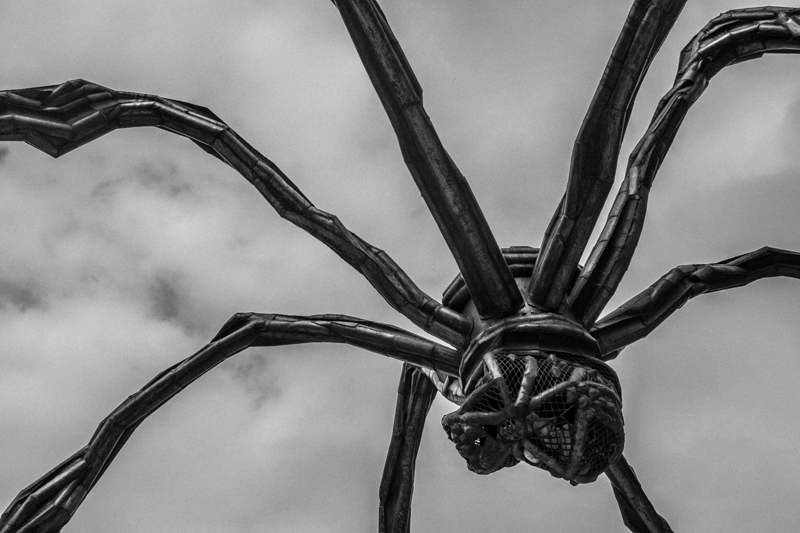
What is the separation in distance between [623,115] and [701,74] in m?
1.64

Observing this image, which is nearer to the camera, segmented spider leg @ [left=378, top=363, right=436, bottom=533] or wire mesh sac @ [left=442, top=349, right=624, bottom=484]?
wire mesh sac @ [left=442, top=349, right=624, bottom=484]

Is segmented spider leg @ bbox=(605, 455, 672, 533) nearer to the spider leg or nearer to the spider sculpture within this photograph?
the spider sculpture

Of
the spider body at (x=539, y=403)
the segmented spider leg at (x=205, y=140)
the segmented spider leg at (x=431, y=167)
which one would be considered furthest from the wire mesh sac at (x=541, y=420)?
the segmented spider leg at (x=205, y=140)

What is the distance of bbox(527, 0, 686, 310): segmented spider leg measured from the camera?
7520mm

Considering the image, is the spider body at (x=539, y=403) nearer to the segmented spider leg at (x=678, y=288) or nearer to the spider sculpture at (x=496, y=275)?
the spider sculpture at (x=496, y=275)

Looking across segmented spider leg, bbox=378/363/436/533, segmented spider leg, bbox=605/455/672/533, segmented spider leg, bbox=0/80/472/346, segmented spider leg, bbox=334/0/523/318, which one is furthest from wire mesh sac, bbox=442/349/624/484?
segmented spider leg, bbox=378/363/436/533

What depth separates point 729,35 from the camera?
908cm

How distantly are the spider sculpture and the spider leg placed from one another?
12 millimetres

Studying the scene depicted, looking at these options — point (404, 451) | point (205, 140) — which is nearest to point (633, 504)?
point (404, 451)

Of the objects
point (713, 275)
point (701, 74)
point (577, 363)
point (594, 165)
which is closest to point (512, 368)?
point (577, 363)

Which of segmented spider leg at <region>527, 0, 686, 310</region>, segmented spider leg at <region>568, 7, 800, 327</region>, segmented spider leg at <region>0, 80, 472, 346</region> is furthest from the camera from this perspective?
segmented spider leg at <region>568, 7, 800, 327</region>

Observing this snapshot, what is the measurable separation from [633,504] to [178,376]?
407 centimetres

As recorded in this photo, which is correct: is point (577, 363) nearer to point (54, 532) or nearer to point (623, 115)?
point (623, 115)

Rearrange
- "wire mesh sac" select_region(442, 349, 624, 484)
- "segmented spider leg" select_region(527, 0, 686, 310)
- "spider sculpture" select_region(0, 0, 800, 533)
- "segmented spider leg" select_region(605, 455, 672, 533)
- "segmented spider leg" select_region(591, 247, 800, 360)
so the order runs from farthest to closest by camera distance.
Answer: "segmented spider leg" select_region(605, 455, 672, 533) < "segmented spider leg" select_region(591, 247, 800, 360) < "segmented spider leg" select_region(527, 0, 686, 310) < "spider sculpture" select_region(0, 0, 800, 533) < "wire mesh sac" select_region(442, 349, 624, 484)
